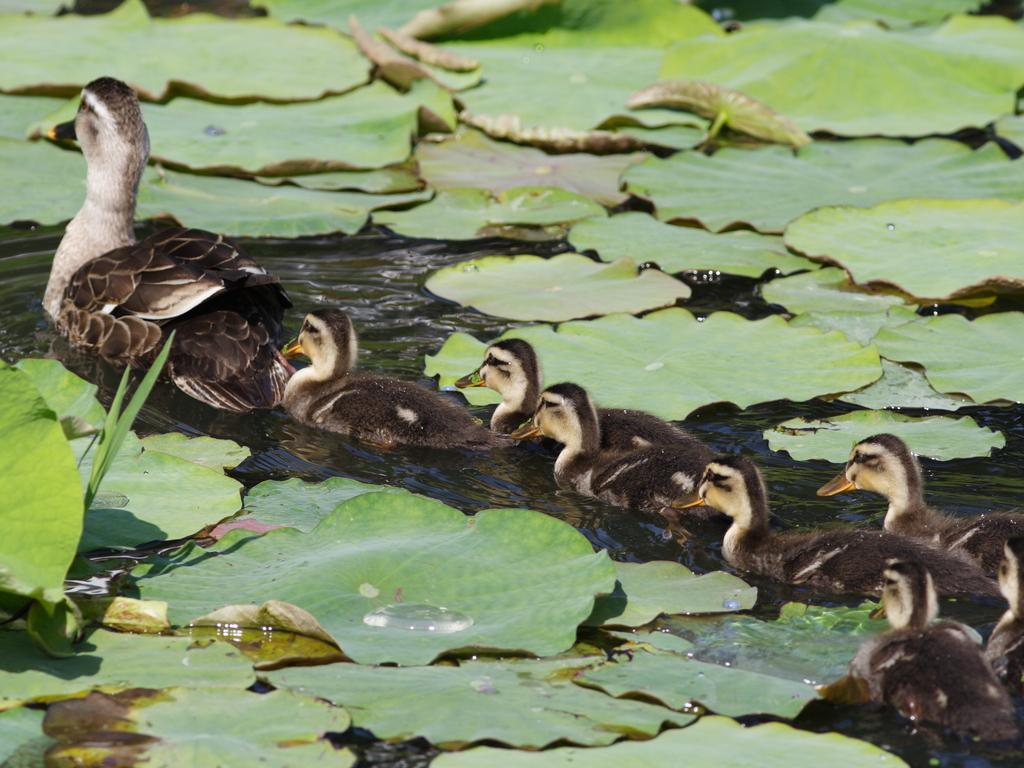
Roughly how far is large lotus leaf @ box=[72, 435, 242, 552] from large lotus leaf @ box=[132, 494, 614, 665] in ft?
0.48

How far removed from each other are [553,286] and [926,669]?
11.4 feet

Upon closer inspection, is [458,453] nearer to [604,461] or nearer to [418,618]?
[604,461]

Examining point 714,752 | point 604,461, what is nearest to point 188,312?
point 604,461

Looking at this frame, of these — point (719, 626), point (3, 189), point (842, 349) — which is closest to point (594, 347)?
point (842, 349)

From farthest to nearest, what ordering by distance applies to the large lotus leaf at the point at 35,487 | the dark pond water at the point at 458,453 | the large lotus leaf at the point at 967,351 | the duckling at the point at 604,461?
the large lotus leaf at the point at 967,351 < the duckling at the point at 604,461 < the dark pond water at the point at 458,453 < the large lotus leaf at the point at 35,487

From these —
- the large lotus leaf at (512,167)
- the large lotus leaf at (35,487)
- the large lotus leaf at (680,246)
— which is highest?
the large lotus leaf at (35,487)

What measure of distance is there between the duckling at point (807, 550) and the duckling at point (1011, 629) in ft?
1.24

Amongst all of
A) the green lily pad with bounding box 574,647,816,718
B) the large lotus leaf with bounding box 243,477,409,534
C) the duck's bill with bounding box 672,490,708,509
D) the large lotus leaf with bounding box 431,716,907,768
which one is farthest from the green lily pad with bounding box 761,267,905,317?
the large lotus leaf with bounding box 431,716,907,768

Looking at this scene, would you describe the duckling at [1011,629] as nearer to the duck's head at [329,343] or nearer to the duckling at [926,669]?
the duckling at [926,669]

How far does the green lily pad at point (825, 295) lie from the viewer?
6117mm

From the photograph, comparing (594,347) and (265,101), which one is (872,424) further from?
(265,101)

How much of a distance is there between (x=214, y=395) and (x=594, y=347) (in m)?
1.78

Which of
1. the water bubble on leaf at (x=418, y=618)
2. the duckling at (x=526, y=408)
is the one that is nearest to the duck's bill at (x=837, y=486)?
the duckling at (x=526, y=408)

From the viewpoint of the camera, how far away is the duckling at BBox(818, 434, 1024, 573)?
4105 millimetres
